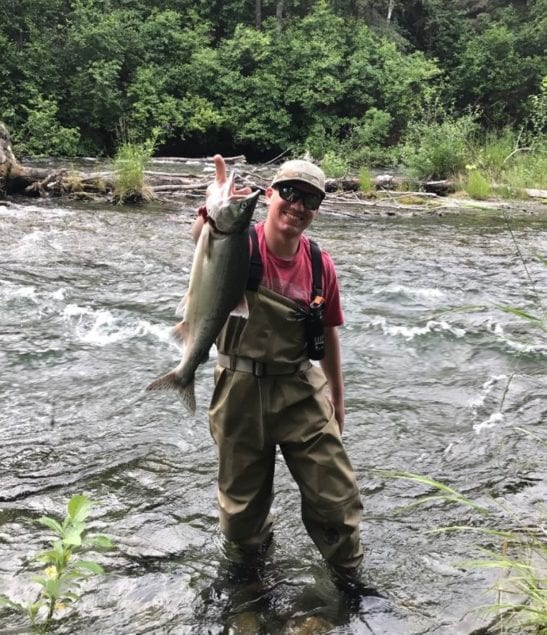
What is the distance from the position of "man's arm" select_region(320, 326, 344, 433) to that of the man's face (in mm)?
546

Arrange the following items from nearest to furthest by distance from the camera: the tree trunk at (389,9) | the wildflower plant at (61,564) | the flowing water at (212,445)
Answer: the wildflower plant at (61,564) < the flowing water at (212,445) < the tree trunk at (389,9)

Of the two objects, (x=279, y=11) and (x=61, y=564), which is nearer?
(x=61, y=564)

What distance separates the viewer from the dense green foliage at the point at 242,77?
72.8ft

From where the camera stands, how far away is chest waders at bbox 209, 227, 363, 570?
8.61ft

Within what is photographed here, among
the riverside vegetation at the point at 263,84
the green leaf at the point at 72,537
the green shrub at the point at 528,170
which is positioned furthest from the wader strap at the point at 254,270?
the riverside vegetation at the point at 263,84

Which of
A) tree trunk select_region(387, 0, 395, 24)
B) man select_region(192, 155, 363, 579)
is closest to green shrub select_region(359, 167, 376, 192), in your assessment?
man select_region(192, 155, 363, 579)

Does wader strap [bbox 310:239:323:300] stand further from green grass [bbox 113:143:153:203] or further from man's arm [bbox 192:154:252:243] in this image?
green grass [bbox 113:143:153:203]

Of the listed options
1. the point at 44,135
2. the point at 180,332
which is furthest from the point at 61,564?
the point at 44,135

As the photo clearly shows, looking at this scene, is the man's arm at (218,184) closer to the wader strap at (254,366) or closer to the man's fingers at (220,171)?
the man's fingers at (220,171)

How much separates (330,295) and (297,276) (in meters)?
0.21

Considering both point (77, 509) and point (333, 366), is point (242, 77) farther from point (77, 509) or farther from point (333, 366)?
point (77, 509)

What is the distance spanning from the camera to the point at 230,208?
80.0 inches

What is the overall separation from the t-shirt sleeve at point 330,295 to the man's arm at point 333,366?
49mm

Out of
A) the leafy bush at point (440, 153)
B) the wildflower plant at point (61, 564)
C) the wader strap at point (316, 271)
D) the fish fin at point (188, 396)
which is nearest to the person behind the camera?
the wildflower plant at point (61, 564)
